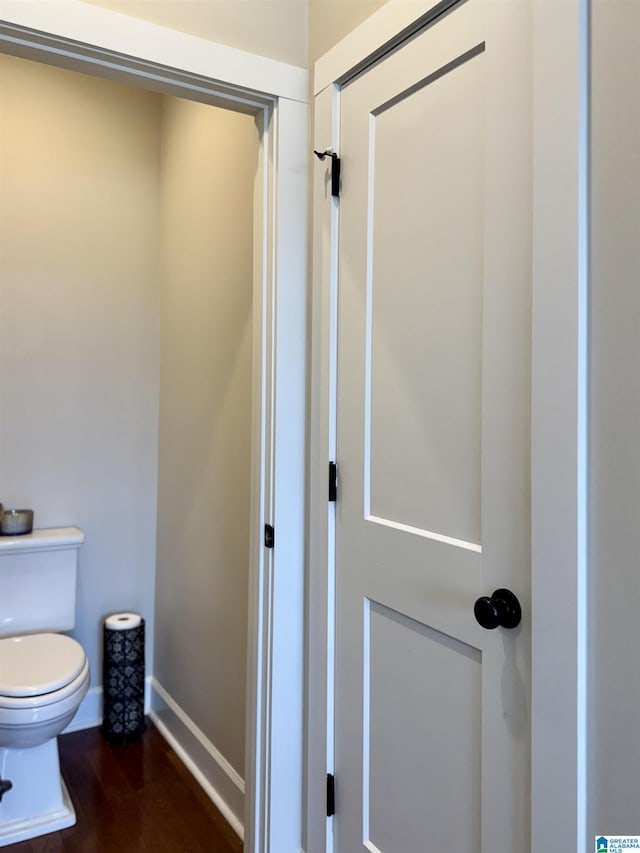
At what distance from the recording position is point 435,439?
1.23 metres

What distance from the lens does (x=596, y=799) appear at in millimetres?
903

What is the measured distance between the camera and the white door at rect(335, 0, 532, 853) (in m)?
1.05

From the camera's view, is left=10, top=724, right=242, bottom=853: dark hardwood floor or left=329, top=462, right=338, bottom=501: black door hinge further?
left=10, top=724, right=242, bottom=853: dark hardwood floor

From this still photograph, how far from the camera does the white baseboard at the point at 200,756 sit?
2.01 m

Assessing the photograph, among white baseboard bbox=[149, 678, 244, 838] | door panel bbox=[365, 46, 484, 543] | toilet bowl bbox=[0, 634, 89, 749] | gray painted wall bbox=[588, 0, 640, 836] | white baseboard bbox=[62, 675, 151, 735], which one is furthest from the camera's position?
white baseboard bbox=[62, 675, 151, 735]

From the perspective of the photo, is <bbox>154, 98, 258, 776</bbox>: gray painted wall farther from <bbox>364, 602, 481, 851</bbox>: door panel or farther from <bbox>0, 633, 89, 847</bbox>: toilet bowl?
<bbox>364, 602, 481, 851</bbox>: door panel

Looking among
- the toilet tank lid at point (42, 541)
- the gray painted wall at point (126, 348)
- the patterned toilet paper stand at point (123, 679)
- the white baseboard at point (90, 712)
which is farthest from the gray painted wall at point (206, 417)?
the toilet tank lid at point (42, 541)

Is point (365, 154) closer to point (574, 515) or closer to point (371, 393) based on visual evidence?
point (371, 393)

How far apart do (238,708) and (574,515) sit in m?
1.45

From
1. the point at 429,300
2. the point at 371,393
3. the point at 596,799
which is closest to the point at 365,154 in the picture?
the point at 429,300

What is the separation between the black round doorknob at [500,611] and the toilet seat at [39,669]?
1.48 metres

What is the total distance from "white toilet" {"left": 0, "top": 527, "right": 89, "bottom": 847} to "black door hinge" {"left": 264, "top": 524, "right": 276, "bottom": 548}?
35.2 inches

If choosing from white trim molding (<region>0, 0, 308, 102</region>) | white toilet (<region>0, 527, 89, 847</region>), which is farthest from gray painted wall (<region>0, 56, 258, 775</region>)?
white trim molding (<region>0, 0, 308, 102</region>)

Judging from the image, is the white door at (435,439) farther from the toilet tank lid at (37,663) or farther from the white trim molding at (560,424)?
the toilet tank lid at (37,663)
